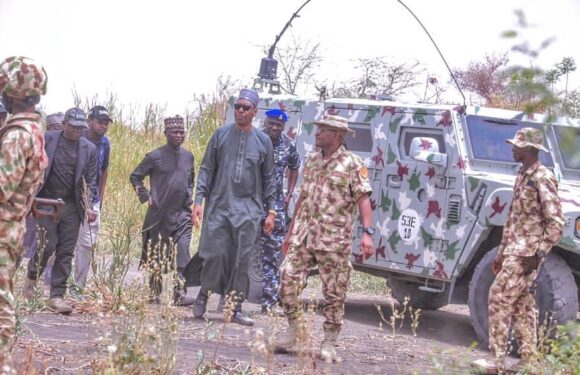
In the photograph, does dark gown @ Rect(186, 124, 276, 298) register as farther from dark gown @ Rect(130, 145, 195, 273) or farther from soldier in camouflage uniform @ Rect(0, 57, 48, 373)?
soldier in camouflage uniform @ Rect(0, 57, 48, 373)

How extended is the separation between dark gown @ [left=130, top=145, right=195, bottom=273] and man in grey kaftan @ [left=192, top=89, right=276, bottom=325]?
96 centimetres

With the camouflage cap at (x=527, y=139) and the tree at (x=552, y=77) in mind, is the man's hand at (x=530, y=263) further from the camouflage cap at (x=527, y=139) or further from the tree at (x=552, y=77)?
the tree at (x=552, y=77)

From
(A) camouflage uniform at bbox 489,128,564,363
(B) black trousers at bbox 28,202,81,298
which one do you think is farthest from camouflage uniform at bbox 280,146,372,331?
(B) black trousers at bbox 28,202,81,298

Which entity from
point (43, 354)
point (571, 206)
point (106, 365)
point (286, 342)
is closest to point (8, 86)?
point (106, 365)

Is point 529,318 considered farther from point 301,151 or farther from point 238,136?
point 301,151

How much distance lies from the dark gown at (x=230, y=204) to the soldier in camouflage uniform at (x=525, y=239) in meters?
1.99

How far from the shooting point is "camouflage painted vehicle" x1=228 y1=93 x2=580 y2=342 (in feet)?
28.9

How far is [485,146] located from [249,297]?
242 centimetres

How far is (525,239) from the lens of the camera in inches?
289

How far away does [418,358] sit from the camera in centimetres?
784

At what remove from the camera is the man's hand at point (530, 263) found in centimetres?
735

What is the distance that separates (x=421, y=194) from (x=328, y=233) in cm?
251

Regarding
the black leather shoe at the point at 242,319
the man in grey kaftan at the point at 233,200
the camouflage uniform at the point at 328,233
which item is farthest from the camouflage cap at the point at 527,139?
the black leather shoe at the point at 242,319

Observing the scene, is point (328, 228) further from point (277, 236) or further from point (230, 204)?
point (277, 236)
